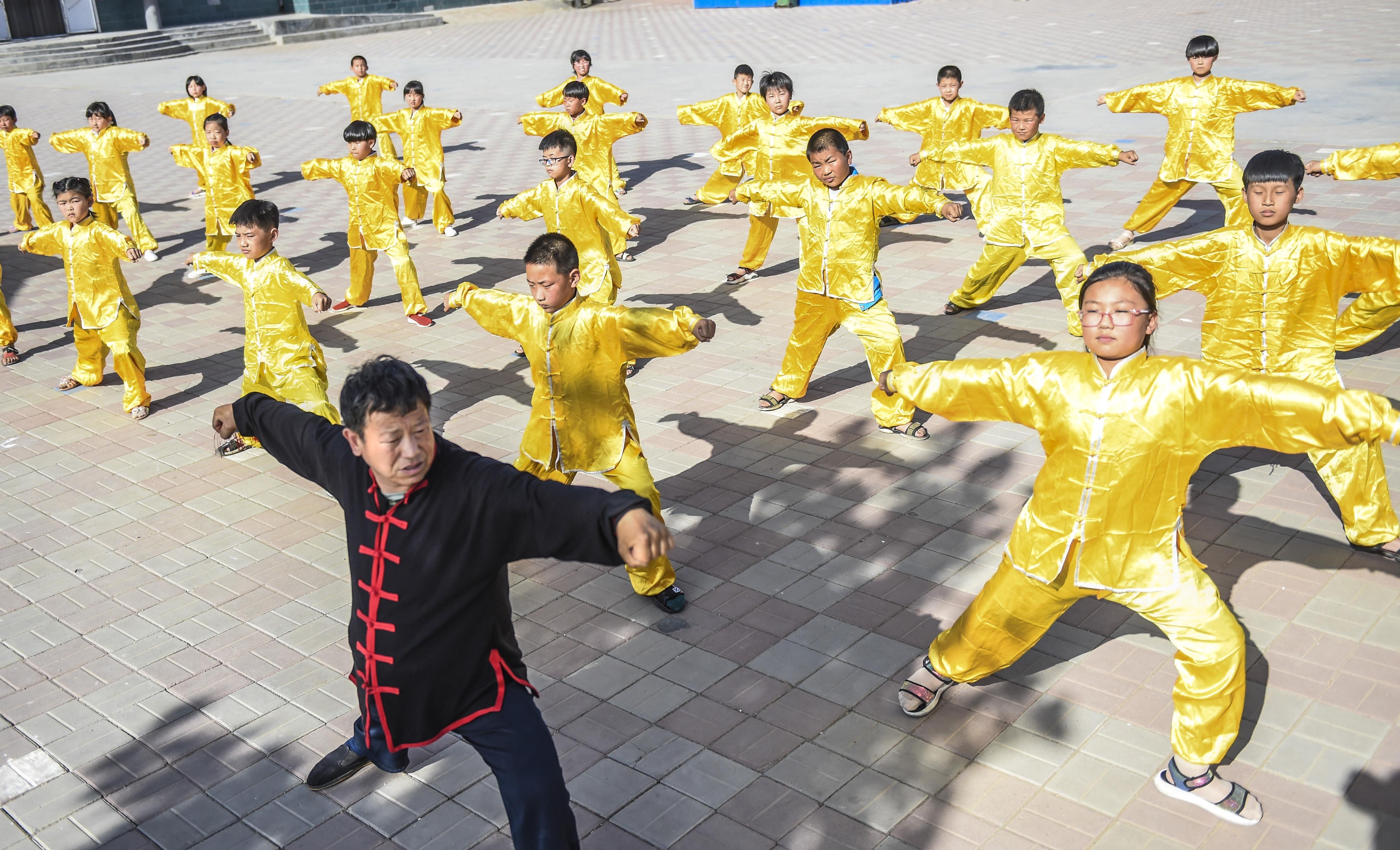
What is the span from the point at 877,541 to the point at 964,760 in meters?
1.79

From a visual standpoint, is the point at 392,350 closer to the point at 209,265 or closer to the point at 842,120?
the point at 209,265

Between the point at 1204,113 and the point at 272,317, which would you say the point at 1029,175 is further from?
the point at 272,317

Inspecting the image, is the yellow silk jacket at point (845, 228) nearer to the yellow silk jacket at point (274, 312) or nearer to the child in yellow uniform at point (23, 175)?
the yellow silk jacket at point (274, 312)

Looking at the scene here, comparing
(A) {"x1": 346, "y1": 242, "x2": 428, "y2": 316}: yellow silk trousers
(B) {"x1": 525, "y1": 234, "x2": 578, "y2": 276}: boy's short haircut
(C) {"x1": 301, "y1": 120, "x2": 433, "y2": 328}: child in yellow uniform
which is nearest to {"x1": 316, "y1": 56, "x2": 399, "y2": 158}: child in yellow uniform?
(C) {"x1": 301, "y1": 120, "x2": 433, "y2": 328}: child in yellow uniform

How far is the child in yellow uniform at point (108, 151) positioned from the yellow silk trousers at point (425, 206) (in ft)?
9.81

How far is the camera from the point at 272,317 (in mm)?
7027

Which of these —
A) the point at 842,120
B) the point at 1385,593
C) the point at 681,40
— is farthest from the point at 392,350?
the point at 681,40

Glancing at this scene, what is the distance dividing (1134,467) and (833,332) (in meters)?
3.89

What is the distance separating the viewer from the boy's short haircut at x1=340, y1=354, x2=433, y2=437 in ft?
10.1

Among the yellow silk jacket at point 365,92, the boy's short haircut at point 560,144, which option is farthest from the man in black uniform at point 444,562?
the yellow silk jacket at point 365,92

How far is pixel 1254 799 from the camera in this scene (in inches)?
157

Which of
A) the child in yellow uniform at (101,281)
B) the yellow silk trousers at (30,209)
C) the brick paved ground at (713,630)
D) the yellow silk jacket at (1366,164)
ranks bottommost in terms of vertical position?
the brick paved ground at (713,630)

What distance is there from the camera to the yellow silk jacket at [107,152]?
12.7 metres

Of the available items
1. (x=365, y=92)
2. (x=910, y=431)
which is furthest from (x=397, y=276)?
(x=365, y=92)
